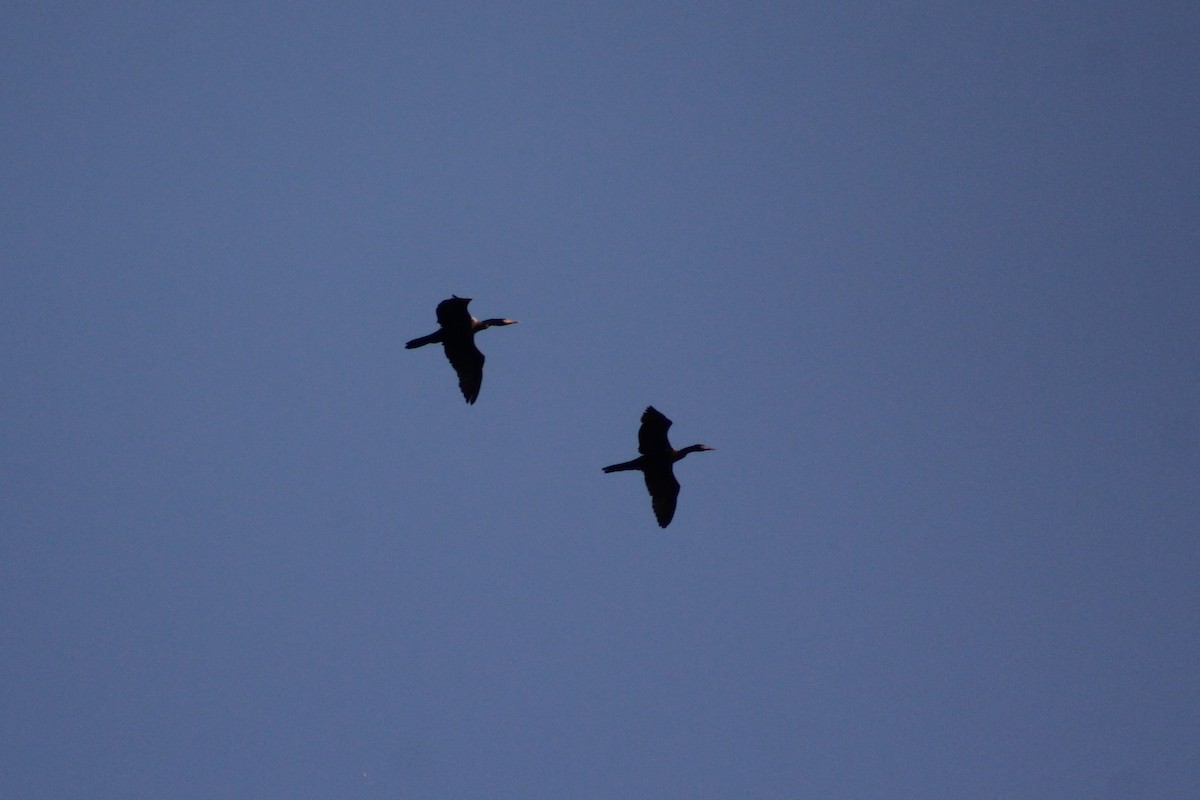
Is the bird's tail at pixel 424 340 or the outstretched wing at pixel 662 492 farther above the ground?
the bird's tail at pixel 424 340

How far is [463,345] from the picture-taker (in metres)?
34.6

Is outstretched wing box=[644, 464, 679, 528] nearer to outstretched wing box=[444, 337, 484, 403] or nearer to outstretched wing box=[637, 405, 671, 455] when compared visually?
outstretched wing box=[637, 405, 671, 455]

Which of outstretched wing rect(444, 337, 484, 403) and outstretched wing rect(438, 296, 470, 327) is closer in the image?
outstretched wing rect(438, 296, 470, 327)

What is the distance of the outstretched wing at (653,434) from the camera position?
112 ft

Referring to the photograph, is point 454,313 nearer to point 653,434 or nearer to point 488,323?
point 488,323

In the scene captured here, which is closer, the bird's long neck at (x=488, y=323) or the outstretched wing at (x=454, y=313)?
the outstretched wing at (x=454, y=313)

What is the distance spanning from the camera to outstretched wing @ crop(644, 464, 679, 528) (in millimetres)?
35469

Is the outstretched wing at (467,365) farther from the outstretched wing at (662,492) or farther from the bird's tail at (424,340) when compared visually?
the outstretched wing at (662,492)

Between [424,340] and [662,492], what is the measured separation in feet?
25.7

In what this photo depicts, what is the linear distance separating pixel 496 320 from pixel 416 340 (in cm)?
303

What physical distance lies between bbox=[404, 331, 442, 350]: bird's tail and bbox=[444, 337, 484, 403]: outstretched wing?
0.58 metres

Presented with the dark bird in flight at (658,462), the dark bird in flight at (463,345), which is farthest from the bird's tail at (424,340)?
the dark bird in flight at (658,462)

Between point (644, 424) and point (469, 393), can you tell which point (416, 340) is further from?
point (644, 424)

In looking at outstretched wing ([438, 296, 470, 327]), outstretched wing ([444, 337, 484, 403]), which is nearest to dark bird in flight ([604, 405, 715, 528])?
outstretched wing ([444, 337, 484, 403])
